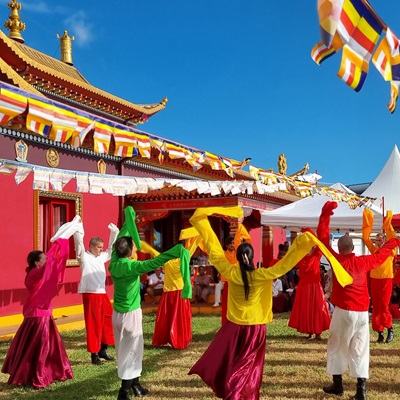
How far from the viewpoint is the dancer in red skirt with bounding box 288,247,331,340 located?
26.2 ft

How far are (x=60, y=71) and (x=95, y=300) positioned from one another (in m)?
9.42

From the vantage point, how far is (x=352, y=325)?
16.2 feet

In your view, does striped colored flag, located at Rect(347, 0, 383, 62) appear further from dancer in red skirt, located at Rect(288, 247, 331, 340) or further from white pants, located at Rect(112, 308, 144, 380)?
dancer in red skirt, located at Rect(288, 247, 331, 340)

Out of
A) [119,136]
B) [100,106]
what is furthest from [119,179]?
[100,106]

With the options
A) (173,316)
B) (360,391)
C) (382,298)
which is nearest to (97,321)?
(173,316)

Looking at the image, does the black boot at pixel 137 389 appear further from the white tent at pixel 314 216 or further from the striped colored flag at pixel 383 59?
the white tent at pixel 314 216

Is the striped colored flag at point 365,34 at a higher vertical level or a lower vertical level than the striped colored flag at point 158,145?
higher

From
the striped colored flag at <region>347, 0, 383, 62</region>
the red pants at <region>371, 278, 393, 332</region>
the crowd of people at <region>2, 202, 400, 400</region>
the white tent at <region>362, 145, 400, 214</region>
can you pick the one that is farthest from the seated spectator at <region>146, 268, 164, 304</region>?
the striped colored flag at <region>347, 0, 383, 62</region>

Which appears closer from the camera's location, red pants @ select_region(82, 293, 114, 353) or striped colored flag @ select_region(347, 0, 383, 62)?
striped colored flag @ select_region(347, 0, 383, 62)

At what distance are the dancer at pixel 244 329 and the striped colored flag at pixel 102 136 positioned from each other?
1.68 m

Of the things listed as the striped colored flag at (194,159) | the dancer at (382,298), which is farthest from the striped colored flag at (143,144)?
the dancer at (382,298)

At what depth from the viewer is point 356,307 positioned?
196 inches

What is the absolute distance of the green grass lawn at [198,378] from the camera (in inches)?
203

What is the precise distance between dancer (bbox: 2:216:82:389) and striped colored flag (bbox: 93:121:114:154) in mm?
1217
